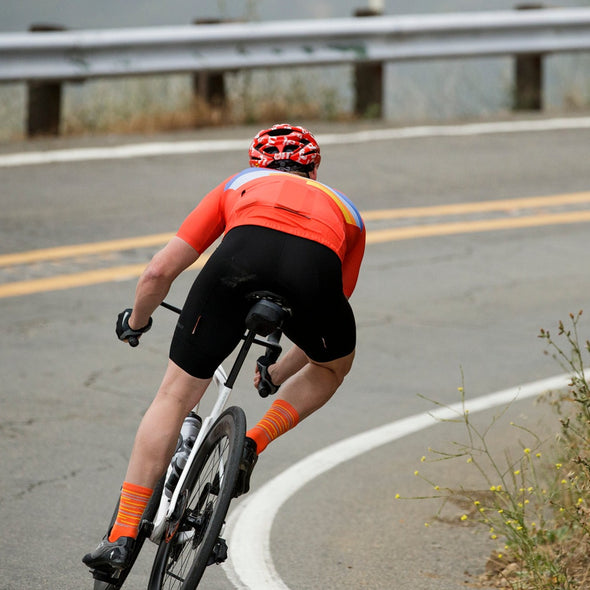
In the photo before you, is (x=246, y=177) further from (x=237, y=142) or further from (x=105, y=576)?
(x=237, y=142)

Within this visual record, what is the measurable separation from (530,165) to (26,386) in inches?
295

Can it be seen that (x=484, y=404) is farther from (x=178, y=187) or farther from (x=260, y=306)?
(x=178, y=187)

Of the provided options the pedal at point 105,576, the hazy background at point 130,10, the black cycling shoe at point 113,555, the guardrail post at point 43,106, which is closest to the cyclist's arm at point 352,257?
the black cycling shoe at point 113,555

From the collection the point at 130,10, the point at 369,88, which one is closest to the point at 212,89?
the point at 369,88

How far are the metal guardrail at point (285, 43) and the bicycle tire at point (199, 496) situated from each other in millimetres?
9317

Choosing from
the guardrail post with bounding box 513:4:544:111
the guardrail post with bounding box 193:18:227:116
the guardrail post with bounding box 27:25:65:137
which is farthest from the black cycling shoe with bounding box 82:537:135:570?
the guardrail post with bounding box 513:4:544:111

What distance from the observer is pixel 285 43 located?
1408 centimetres

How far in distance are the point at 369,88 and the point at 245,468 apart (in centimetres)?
1158

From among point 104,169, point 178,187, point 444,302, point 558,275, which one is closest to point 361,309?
point 444,302

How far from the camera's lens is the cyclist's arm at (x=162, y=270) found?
13.3 feet

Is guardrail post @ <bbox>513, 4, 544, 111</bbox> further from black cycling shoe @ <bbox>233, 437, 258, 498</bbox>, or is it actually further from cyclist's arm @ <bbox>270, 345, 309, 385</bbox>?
black cycling shoe @ <bbox>233, 437, 258, 498</bbox>

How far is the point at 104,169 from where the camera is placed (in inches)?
466

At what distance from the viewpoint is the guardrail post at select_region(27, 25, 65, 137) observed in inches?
514

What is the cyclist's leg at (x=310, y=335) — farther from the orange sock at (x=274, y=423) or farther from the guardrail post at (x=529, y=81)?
the guardrail post at (x=529, y=81)
